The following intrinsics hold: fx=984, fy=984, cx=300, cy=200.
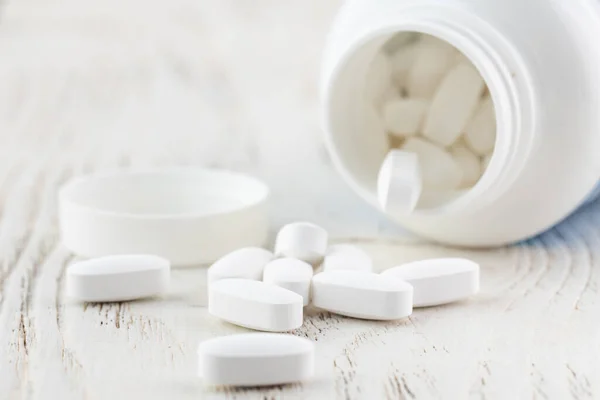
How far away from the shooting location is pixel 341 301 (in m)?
1.21

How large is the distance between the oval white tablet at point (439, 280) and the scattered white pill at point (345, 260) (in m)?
0.04

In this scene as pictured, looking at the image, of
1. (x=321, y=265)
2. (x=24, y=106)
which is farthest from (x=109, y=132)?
(x=321, y=265)

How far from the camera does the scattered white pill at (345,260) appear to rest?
1305mm

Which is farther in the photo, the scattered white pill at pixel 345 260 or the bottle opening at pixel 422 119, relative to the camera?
the bottle opening at pixel 422 119

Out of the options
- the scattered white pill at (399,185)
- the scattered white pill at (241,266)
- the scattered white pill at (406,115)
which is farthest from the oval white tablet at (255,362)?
the scattered white pill at (406,115)

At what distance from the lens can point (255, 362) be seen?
994 millimetres

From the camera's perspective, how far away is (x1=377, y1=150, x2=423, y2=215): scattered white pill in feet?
4.53

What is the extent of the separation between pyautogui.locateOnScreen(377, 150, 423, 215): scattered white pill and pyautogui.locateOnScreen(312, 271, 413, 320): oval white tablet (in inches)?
7.5

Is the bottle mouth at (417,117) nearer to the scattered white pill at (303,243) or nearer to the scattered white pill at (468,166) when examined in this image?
the scattered white pill at (468,166)

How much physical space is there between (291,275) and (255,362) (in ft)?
0.84

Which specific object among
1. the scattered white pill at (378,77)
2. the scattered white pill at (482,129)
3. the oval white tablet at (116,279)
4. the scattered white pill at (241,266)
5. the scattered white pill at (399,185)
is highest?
the scattered white pill at (378,77)

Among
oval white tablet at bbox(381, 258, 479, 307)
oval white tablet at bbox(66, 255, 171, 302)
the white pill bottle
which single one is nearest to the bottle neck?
the white pill bottle

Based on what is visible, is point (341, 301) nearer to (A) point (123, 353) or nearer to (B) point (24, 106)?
(A) point (123, 353)

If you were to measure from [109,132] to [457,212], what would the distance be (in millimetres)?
1171
